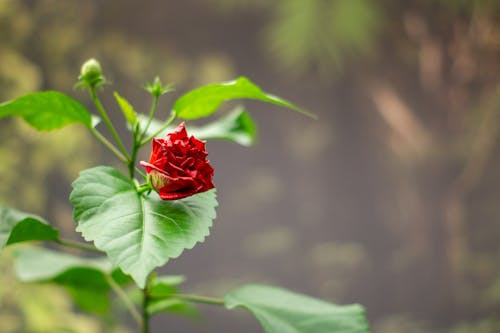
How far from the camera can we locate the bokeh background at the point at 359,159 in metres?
2.48

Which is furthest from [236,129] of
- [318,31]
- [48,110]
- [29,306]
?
[318,31]

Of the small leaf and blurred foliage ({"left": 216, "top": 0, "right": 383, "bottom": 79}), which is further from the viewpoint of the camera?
blurred foliage ({"left": 216, "top": 0, "right": 383, "bottom": 79})

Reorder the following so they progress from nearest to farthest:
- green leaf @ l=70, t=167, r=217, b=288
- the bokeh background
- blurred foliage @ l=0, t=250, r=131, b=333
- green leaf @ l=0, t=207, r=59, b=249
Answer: green leaf @ l=70, t=167, r=217, b=288 → green leaf @ l=0, t=207, r=59, b=249 → blurred foliage @ l=0, t=250, r=131, b=333 → the bokeh background

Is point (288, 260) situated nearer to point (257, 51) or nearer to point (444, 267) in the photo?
point (444, 267)

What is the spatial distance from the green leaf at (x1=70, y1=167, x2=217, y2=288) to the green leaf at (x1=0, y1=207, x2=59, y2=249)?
134 mm

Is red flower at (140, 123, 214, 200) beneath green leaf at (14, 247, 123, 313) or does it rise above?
beneath

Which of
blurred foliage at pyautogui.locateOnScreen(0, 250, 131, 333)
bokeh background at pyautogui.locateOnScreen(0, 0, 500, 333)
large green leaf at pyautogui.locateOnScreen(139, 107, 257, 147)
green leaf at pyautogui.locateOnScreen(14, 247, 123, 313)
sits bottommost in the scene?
green leaf at pyautogui.locateOnScreen(14, 247, 123, 313)

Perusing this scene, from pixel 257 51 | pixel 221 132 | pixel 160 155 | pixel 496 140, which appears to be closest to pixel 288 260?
pixel 257 51

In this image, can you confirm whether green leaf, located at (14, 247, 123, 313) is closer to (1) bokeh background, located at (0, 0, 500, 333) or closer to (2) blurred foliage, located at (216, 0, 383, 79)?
(1) bokeh background, located at (0, 0, 500, 333)

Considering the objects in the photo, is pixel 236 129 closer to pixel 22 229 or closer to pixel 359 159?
pixel 22 229

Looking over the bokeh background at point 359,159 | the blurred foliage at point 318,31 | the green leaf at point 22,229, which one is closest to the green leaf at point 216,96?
the green leaf at point 22,229

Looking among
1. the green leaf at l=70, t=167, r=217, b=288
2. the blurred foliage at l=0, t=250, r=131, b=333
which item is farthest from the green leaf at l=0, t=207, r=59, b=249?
the blurred foliage at l=0, t=250, r=131, b=333

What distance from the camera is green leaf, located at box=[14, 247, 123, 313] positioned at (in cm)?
96

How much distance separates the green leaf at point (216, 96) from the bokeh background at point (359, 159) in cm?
167
